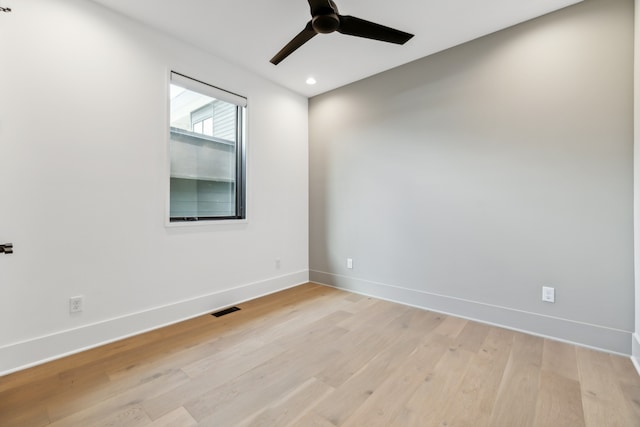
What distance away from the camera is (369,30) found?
1.92m

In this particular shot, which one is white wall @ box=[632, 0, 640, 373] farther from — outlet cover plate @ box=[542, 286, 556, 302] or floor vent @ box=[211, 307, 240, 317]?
floor vent @ box=[211, 307, 240, 317]

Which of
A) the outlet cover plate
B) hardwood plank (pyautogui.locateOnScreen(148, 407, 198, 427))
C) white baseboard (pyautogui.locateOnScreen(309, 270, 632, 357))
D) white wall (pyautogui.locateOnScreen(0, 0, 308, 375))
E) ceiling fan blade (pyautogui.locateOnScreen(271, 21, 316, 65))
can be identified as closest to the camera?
hardwood plank (pyautogui.locateOnScreen(148, 407, 198, 427))

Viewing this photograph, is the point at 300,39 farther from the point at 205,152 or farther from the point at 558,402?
the point at 558,402

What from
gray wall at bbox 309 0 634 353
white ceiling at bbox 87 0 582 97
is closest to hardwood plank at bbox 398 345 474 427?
gray wall at bbox 309 0 634 353

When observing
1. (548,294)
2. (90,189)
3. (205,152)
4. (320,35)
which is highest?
(320,35)

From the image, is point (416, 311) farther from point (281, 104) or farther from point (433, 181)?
point (281, 104)

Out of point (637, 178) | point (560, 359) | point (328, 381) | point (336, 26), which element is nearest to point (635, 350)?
point (560, 359)

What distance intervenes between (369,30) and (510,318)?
2.52 metres

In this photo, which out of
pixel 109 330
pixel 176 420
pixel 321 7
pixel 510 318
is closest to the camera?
pixel 176 420

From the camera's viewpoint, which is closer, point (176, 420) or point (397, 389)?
point (176, 420)

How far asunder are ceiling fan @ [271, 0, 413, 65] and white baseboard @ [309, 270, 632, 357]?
7.53 feet

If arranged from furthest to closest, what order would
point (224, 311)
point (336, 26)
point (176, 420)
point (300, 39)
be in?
1. point (224, 311)
2. point (300, 39)
3. point (336, 26)
4. point (176, 420)

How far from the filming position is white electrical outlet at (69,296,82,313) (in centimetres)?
200

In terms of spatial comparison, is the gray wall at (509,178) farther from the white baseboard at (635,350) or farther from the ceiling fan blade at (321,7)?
the ceiling fan blade at (321,7)
